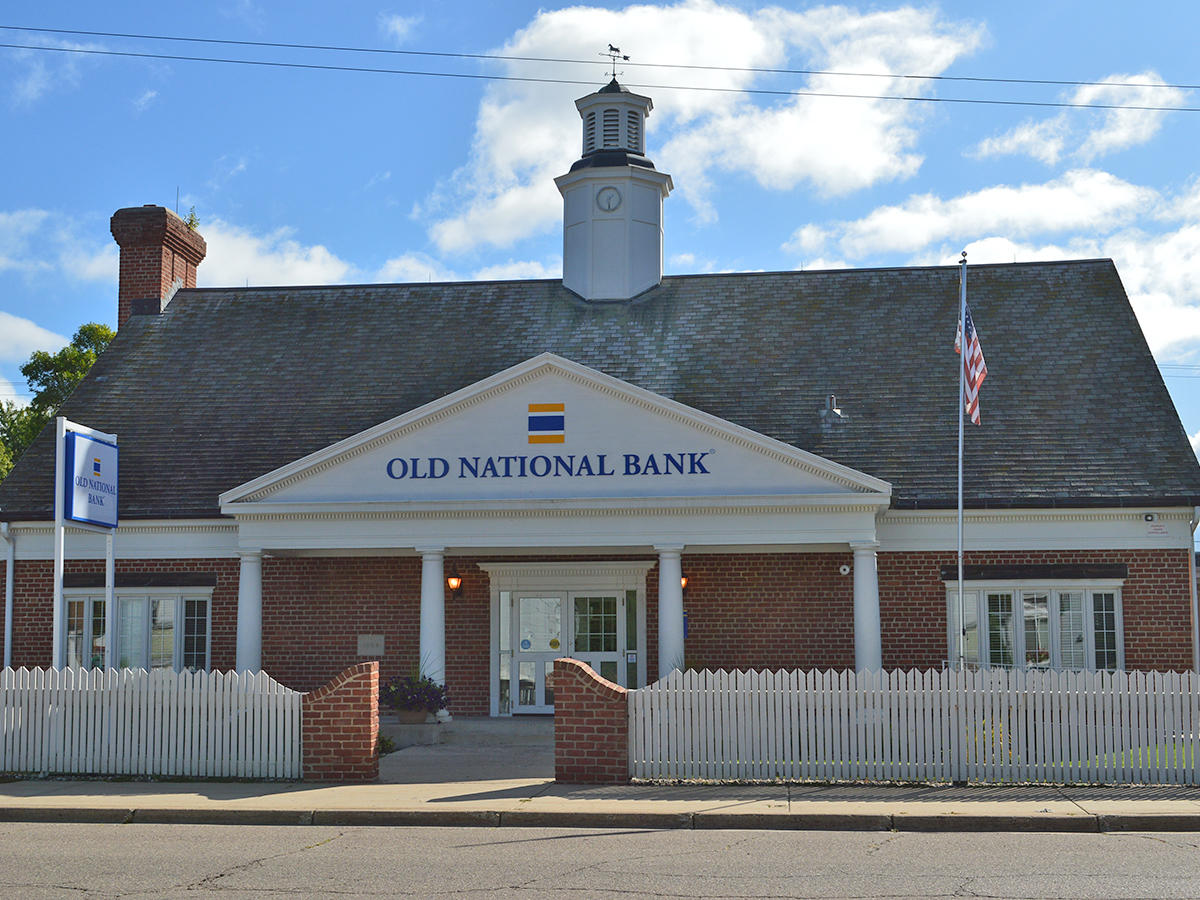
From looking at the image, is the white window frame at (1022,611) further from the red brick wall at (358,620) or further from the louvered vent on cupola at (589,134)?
the louvered vent on cupola at (589,134)

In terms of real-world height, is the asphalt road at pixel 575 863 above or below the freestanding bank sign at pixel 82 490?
below

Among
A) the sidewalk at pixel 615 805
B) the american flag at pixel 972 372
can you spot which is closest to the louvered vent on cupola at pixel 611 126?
the american flag at pixel 972 372

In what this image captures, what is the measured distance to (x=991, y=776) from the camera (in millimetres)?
13586

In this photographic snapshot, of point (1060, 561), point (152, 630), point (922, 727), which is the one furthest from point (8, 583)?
point (1060, 561)

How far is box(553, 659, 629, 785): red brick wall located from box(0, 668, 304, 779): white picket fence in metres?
2.96

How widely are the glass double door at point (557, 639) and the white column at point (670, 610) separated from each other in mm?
2229

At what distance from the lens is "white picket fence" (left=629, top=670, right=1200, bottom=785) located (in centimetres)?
1350

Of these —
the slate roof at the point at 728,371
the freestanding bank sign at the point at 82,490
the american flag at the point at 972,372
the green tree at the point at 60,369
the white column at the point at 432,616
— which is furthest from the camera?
the green tree at the point at 60,369

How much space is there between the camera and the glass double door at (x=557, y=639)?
67.6 ft

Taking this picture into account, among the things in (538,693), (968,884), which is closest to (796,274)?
(538,693)

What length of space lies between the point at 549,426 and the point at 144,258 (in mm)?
11408

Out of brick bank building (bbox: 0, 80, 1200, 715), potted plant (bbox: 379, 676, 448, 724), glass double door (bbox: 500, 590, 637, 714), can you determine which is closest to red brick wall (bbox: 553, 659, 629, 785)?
brick bank building (bbox: 0, 80, 1200, 715)

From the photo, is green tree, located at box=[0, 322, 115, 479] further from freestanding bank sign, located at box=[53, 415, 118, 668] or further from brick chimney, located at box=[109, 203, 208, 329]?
freestanding bank sign, located at box=[53, 415, 118, 668]

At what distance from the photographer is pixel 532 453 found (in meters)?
18.9
